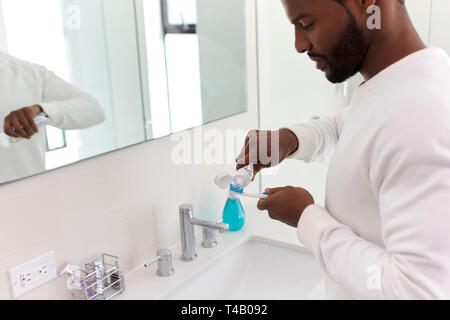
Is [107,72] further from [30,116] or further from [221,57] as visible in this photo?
[221,57]

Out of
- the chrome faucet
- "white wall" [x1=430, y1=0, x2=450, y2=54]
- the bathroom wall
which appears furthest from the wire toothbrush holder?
"white wall" [x1=430, y1=0, x2=450, y2=54]

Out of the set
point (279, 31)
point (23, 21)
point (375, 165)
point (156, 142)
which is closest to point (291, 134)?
point (156, 142)

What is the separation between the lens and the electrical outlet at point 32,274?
101cm

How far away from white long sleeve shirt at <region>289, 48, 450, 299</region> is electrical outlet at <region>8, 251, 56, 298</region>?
23.2 inches

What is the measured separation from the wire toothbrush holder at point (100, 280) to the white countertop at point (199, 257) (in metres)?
0.03

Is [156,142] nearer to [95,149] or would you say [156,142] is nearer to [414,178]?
[95,149]

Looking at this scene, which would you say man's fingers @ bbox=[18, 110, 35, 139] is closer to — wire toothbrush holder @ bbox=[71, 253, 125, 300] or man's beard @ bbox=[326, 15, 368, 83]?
wire toothbrush holder @ bbox=[71, 253, 125, 300]

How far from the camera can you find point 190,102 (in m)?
1.42

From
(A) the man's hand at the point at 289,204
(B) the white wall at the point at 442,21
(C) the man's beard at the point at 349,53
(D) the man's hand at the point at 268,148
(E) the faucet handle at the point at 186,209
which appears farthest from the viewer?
(B) the white wall at the point at 442,21

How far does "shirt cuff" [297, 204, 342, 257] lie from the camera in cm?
77

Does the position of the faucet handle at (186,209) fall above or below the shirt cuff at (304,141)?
below

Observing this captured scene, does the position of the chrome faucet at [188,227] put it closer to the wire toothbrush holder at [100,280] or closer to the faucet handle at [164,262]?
the faucet handle at [164,262]

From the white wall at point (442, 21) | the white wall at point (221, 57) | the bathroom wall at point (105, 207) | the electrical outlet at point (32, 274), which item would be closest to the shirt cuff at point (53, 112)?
the bathroom wall at point (105, 207)

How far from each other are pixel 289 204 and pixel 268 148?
0.26 metres
